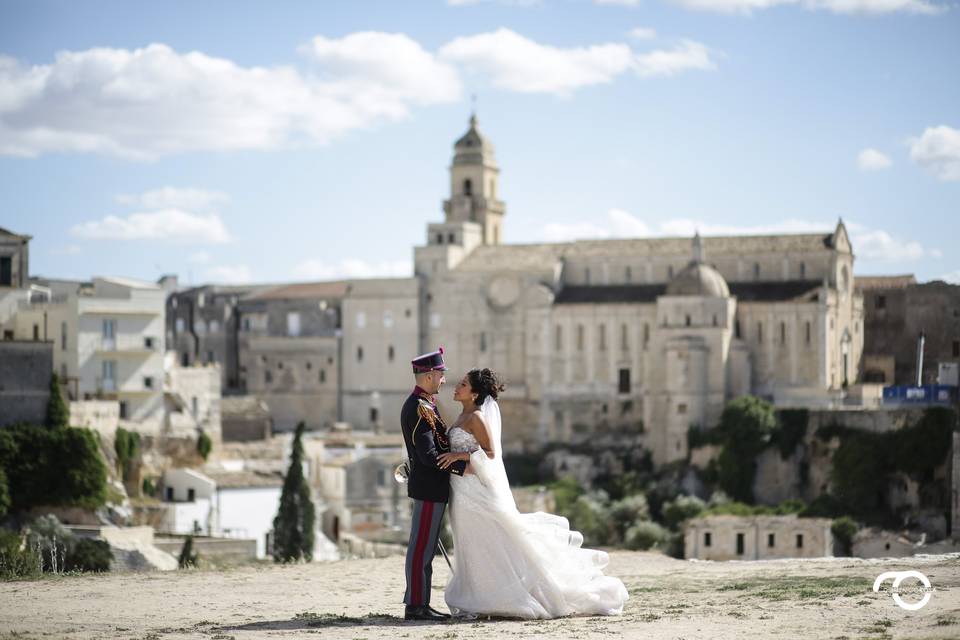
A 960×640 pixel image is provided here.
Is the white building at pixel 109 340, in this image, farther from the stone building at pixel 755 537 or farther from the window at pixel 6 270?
the stone building at pixel 755 537

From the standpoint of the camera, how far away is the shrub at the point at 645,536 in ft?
198

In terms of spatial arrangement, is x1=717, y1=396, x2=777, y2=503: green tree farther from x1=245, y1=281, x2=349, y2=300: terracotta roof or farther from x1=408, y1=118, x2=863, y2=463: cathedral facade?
x1=245, y1=281, x2=349, y2=300: terracotta roof

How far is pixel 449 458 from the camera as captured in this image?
16406 mm

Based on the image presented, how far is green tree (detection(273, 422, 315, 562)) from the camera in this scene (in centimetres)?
5622

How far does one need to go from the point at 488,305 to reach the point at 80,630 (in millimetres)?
62691

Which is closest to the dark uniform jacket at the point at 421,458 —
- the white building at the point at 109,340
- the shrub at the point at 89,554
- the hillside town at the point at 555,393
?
the shrub at the point at 89,554

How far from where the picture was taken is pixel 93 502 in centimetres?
5412

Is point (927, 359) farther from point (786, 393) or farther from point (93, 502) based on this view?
point (93, 502)

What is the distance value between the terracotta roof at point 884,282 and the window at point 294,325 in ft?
92.2

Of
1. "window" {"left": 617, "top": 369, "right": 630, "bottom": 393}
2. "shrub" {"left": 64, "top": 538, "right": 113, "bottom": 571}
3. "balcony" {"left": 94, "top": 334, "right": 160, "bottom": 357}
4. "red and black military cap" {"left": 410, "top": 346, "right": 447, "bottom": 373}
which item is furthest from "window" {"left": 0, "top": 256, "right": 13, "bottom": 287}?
"red and black military cap" {"left": 410, "top": 346, "right": 447, "bottom": 373}

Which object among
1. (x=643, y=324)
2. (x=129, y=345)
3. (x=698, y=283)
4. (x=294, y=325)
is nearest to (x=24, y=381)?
(x=129, y=345)

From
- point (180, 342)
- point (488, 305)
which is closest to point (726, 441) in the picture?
point (488, 305)

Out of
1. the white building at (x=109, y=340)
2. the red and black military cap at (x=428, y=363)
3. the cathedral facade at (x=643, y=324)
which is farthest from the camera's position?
the cathedral facade at (x=643, y=324)

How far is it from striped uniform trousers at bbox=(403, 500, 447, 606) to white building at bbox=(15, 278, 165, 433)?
46547 mm
